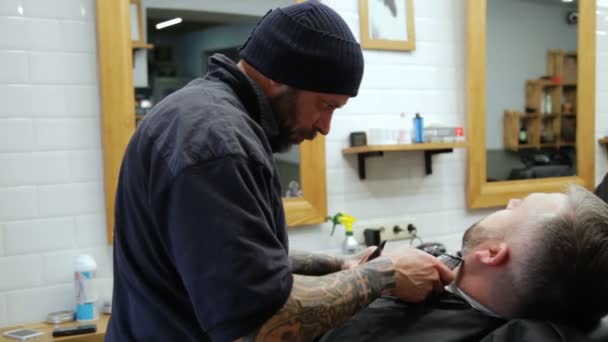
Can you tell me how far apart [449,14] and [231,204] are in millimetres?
2197

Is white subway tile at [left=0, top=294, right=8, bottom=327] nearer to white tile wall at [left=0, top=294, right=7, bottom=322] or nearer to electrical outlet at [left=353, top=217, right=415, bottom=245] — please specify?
white tile wall at [left=0, top=294, right=7, bottom=322]

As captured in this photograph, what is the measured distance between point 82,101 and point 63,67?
0.45ft

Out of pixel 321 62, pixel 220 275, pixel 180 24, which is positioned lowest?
pixel 220 275

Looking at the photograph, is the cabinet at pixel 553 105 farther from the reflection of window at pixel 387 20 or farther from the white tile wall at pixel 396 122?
the reflection of window at pixel 387 20

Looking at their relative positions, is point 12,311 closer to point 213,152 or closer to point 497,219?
point 213,152

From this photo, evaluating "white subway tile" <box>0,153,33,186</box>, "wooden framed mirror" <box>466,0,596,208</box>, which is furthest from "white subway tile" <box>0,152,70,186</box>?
"wooden framed mirror" <box>466,0,596,208</box>

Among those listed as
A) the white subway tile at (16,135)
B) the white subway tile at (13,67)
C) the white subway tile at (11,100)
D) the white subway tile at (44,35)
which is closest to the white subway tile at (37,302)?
the white subway tile at (16,135)

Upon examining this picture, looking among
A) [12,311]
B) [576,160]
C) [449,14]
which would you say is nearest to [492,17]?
[449,14]

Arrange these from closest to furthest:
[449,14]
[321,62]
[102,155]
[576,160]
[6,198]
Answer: [321,62] → [6,198] → [102,155] → [449,14] → [576,160]

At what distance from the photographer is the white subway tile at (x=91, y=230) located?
2.17 m

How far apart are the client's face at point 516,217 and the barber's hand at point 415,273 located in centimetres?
18

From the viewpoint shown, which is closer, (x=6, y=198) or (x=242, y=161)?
(x=242, y=161)

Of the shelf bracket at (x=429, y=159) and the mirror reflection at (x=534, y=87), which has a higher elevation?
the mirror reflection at (x=534, y=87)

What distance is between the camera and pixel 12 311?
2076mm
